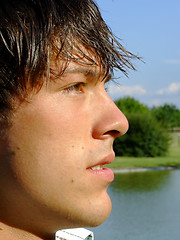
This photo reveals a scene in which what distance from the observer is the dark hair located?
4.19 feet

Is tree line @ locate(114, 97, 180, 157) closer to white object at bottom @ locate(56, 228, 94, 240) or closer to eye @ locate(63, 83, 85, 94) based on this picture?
white object at bottom @ locate(56, 228, 94, 240)

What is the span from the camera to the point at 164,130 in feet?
67.9

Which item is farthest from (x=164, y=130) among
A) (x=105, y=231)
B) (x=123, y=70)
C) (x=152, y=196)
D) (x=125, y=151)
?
(x=123, y=70)

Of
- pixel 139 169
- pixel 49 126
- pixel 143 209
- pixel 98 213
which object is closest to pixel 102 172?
pixel 98 213

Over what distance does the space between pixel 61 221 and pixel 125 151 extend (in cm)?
1929

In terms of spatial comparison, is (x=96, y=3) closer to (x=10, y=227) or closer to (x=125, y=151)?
(x=10, y=227)

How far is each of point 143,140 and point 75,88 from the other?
19268 mm

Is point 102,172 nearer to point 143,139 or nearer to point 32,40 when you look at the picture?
point 32,40

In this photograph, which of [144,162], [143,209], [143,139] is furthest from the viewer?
[143,139]

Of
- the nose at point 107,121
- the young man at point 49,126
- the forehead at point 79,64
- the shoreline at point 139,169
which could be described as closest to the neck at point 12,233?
the young man at point 49,126

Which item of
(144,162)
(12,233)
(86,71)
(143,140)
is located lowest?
(12,233)

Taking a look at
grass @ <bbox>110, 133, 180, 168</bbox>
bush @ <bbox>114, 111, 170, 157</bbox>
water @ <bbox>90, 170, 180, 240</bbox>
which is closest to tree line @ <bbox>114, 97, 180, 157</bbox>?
bush @ <bbox>114, 111, 170, 157</bbox>

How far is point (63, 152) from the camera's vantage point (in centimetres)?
126

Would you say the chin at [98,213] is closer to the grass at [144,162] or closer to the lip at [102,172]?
the lip at [102,172]
